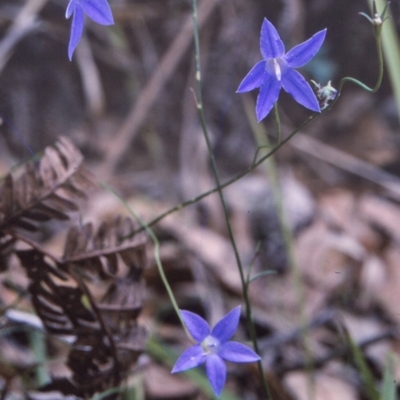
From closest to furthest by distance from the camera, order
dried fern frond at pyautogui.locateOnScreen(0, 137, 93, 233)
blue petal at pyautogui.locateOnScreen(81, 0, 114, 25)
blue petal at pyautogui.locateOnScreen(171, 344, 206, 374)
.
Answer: blue petal at pyautogui.locateOnScreen(81, 0, 114, 25), blue petal at pyautogui.locateOnScreen(171, 344, 206, 374), dried fern frond at pyautogui.locateOnScreen(0, 137, 93, 233)

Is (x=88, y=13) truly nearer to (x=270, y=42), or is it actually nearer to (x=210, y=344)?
(x=270, y=42)

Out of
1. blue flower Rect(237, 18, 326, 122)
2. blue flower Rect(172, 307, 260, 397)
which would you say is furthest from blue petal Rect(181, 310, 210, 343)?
blue flower Rect(237, 18, 326, 122)

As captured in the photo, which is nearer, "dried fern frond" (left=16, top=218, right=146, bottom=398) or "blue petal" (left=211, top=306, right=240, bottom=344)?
"blue petal" (left=211, top=306, right=240, bottom=344)

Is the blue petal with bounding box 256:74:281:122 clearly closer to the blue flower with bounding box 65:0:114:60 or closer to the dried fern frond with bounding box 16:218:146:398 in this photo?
the blue flower with bounding box 65:0:114:60

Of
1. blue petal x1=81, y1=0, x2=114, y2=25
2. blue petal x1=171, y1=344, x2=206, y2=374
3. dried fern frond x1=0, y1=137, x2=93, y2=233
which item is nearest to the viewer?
blue petal x1=81, y1=0, x2=114, y2=25

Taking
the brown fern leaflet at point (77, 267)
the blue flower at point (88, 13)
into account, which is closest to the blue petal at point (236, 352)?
the brown fern leaflet at point (77, 267)

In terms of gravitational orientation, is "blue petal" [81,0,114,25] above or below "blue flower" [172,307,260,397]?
above

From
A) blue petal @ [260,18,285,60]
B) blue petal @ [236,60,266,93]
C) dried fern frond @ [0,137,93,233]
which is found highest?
blue petal @ [260,18,285,60]
